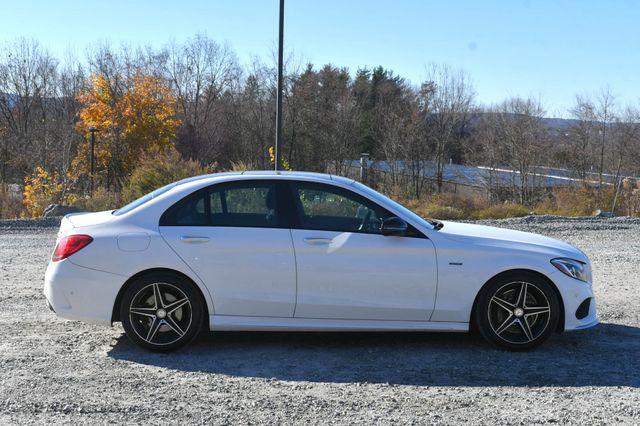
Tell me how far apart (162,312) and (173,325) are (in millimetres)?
144

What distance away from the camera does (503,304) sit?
230 inches

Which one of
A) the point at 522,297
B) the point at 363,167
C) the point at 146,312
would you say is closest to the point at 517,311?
the point at 522,297

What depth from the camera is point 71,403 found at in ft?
14.9

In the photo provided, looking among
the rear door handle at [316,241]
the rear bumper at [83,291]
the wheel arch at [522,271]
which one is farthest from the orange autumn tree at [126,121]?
the wheel arch at [522,271]

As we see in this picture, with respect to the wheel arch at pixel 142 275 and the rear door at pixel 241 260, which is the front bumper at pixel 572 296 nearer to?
the rear door at pixel 241 260

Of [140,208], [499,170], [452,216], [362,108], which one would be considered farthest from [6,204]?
[362,108]

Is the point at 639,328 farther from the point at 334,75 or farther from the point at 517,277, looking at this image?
the point at 334,75

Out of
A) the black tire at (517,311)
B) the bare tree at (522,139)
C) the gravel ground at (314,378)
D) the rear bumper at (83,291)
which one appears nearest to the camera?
the gravel ground at (314,378)

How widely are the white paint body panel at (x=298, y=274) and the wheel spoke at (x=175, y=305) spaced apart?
18cm

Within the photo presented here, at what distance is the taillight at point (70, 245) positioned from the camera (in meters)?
5.70

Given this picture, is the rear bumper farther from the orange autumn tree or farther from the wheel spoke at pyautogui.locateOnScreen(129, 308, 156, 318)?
the orange autumn tree

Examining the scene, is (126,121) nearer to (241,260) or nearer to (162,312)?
(162,312)

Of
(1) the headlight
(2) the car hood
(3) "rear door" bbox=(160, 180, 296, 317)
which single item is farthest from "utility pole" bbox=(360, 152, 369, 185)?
(3) "rear door" bbox=(160, 180, 296, 317)

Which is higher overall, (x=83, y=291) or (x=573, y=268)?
(x=573, y=268)
